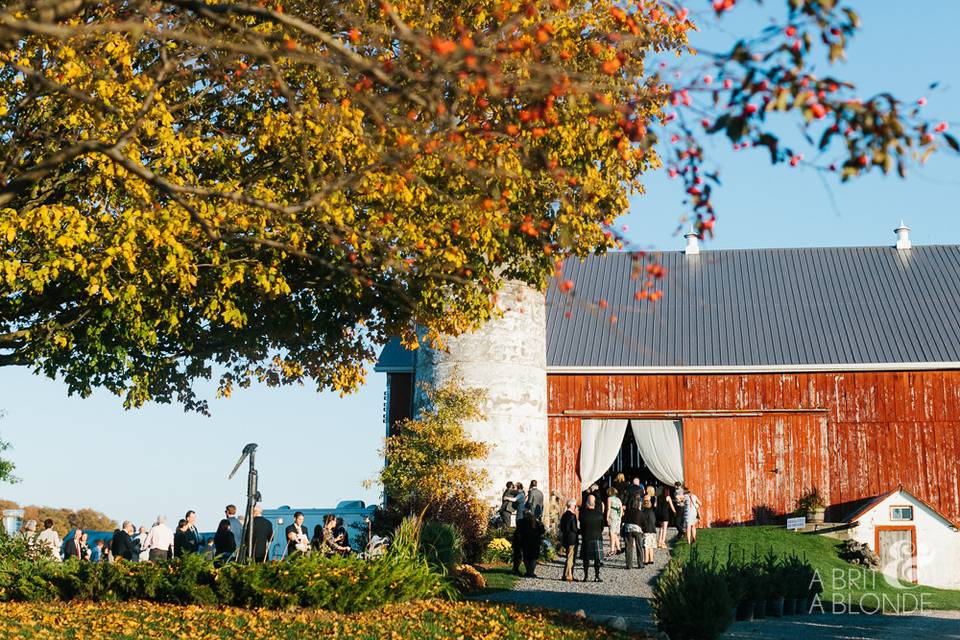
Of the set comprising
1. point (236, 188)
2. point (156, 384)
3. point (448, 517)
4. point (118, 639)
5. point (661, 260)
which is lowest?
point (118, 639)

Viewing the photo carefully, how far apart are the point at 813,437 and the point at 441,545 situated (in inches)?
598

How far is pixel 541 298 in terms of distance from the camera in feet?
99.7

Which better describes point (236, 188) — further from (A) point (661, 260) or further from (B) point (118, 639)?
(A) point (661, 260)

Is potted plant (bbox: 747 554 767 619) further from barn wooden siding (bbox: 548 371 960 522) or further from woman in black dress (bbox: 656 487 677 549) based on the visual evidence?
barn wooden siding (bbox: 548 371 960 522)

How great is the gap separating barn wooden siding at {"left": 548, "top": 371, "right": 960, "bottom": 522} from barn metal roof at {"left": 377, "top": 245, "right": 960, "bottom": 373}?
54 cm

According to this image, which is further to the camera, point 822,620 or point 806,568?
point 806,568

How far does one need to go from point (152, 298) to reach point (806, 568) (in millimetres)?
11296

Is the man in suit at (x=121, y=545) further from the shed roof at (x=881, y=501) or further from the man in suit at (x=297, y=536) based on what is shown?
the shed roof at (x=881, y=501)

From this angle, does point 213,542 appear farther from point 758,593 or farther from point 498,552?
point 758,593

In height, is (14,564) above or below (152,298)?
below

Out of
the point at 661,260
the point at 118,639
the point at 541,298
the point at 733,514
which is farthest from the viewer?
the point at 661,260

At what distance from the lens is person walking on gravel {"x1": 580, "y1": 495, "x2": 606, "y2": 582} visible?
20.8 m

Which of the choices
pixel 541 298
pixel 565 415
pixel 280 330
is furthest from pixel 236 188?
pixel 565 415

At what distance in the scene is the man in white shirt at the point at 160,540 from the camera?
68.2 feet
